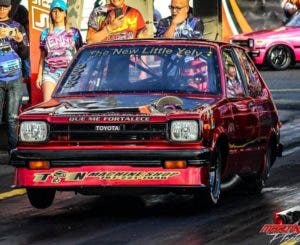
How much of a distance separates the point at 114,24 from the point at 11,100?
2.27 meters

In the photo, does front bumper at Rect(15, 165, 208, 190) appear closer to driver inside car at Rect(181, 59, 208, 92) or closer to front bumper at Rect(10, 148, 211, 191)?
front bumper at Rect(10, 148, 211, 191)

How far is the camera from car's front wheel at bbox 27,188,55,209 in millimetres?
10584

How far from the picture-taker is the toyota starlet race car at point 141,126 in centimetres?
1002

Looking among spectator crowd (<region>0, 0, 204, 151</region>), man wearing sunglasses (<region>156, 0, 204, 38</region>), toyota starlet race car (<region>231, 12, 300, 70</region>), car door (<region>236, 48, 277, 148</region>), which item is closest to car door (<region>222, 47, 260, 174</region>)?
car door (<region>236, 48, 277, 148</region>)

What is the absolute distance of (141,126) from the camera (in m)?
10.1

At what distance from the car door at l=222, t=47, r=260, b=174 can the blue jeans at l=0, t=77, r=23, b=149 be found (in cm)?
349

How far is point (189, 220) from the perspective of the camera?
32.8 feet

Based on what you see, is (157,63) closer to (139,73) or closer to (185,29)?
(139,73)

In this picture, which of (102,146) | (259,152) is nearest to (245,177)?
(259,152)

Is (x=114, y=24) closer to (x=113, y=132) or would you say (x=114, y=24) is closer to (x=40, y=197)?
(x=40, y=197)

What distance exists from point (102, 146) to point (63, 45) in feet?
15.0

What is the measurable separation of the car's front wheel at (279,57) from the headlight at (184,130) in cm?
2206

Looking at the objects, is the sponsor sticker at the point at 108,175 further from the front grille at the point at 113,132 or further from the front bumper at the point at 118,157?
the front grille at the point at 113,132
